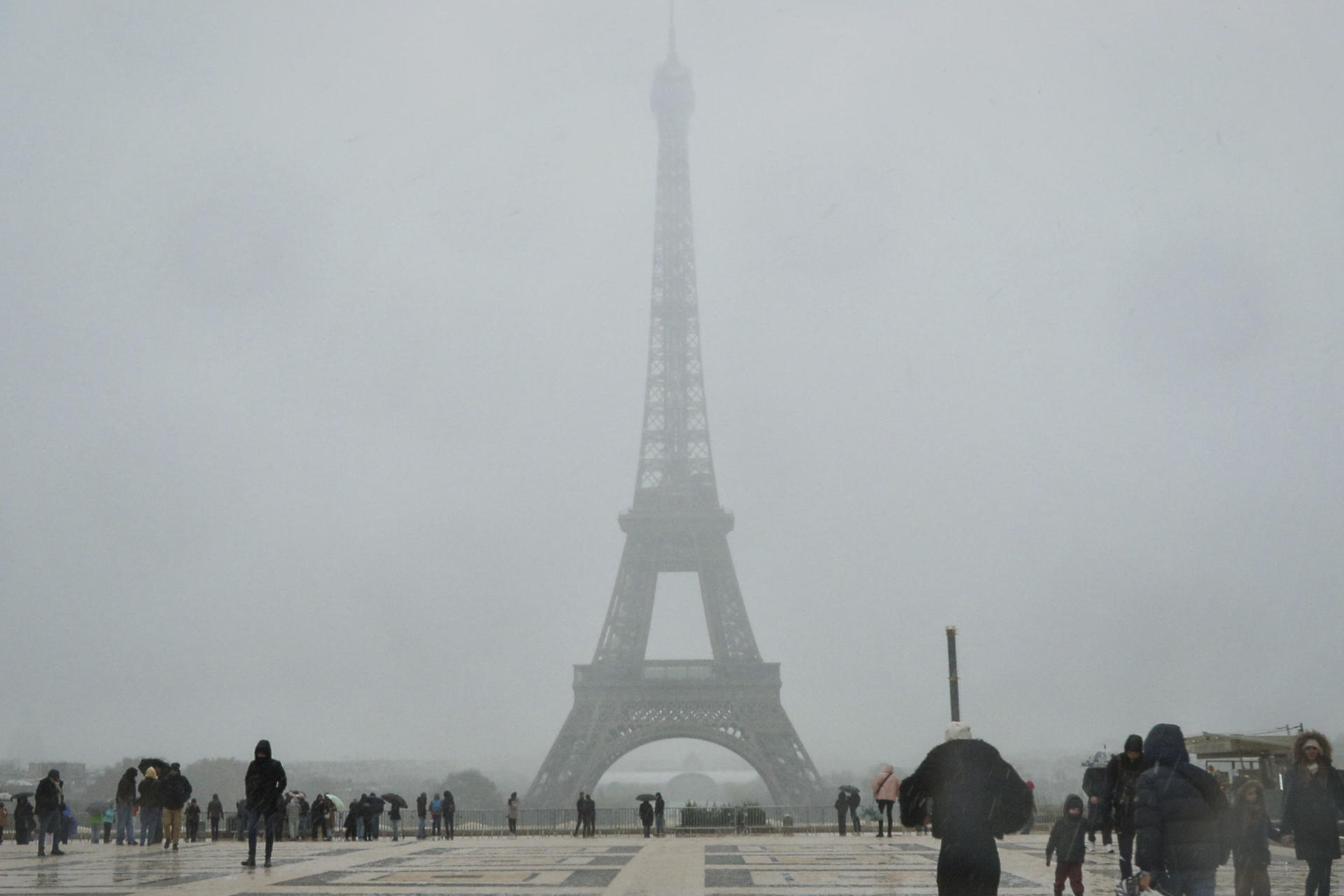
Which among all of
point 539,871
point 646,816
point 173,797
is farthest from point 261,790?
point 646,816

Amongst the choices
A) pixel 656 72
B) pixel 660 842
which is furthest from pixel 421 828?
pixel 656 72

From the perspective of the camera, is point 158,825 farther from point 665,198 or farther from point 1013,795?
point 665,198

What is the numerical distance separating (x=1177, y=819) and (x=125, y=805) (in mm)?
20099

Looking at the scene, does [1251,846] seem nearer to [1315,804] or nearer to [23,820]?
[1315,804]

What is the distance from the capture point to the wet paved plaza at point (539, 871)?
11.8 metres

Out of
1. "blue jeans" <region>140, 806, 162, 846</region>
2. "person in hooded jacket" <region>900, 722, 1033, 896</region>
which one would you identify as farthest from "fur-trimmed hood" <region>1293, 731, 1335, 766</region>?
"blue jeans" <region>140, 806, 162, 846</region>

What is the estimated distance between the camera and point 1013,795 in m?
6.82

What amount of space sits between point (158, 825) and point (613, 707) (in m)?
43.6

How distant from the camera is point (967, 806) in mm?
6789

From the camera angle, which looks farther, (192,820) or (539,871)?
(192,820)

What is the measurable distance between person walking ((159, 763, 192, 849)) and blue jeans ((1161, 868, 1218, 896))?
1644cm

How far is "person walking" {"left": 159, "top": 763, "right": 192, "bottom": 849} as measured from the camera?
1984 cm

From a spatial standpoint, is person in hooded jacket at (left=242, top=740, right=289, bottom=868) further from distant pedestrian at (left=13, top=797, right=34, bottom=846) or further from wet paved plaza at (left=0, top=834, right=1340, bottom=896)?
distant pedestrian at (left=13, top=797, right=34, bottom=846)

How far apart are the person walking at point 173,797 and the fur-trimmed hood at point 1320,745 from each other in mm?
16537
